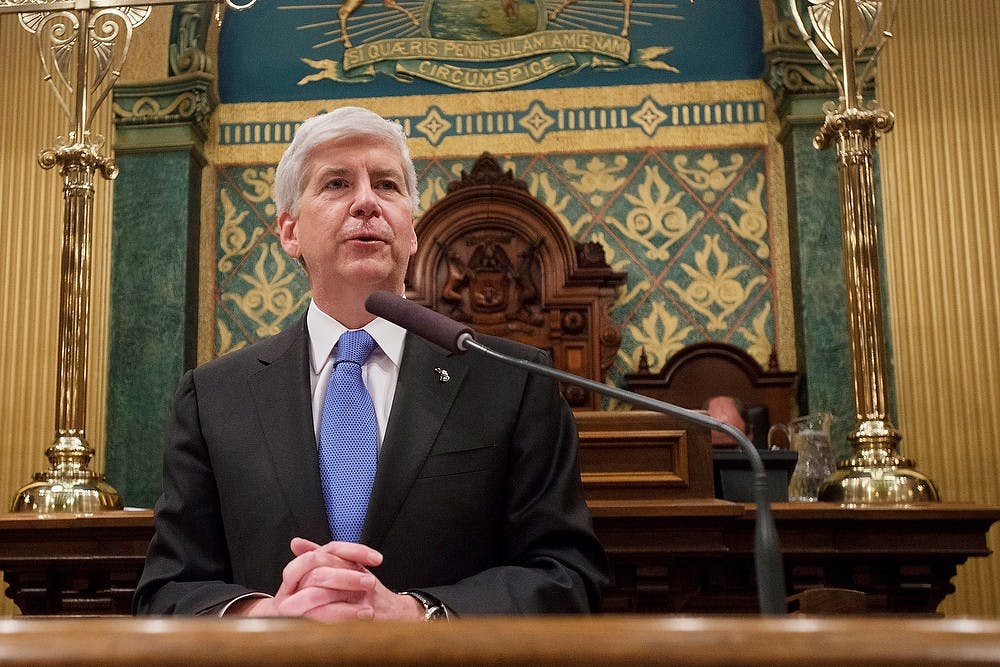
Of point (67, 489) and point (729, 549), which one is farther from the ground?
point (67, 489)

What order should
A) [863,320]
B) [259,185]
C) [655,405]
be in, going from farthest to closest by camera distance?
[259,185], [863,320], [655,405]

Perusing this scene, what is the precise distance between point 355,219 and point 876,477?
73.4 inches

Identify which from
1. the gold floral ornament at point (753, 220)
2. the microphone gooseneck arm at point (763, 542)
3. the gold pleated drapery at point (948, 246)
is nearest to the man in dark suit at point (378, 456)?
the microphone gooseneck arm at point (763, 542)

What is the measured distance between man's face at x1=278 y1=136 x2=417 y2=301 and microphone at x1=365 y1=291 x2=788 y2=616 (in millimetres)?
376

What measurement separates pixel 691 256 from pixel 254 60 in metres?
3.45

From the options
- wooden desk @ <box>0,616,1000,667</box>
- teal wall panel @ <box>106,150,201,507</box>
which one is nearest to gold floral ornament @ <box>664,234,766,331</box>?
teal wall panel @ <box>106,150,201,507</box>

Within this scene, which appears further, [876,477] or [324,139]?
[876,477]

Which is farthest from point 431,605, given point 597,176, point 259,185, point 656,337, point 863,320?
point 259,185

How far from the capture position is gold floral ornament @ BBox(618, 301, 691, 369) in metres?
7.02

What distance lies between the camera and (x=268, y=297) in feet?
23.9

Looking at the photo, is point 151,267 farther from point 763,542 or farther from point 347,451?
point 763,542

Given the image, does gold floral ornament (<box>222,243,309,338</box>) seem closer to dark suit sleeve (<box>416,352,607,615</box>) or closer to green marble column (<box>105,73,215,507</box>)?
green marble column (<box>105,73,215,507</box>)

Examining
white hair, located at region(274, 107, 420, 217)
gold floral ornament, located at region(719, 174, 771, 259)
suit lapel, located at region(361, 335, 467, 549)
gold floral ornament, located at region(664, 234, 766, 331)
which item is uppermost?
gold floral ornament, located at region(719, 174, 771, 259)

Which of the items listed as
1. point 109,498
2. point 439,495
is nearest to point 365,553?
point 439,495
